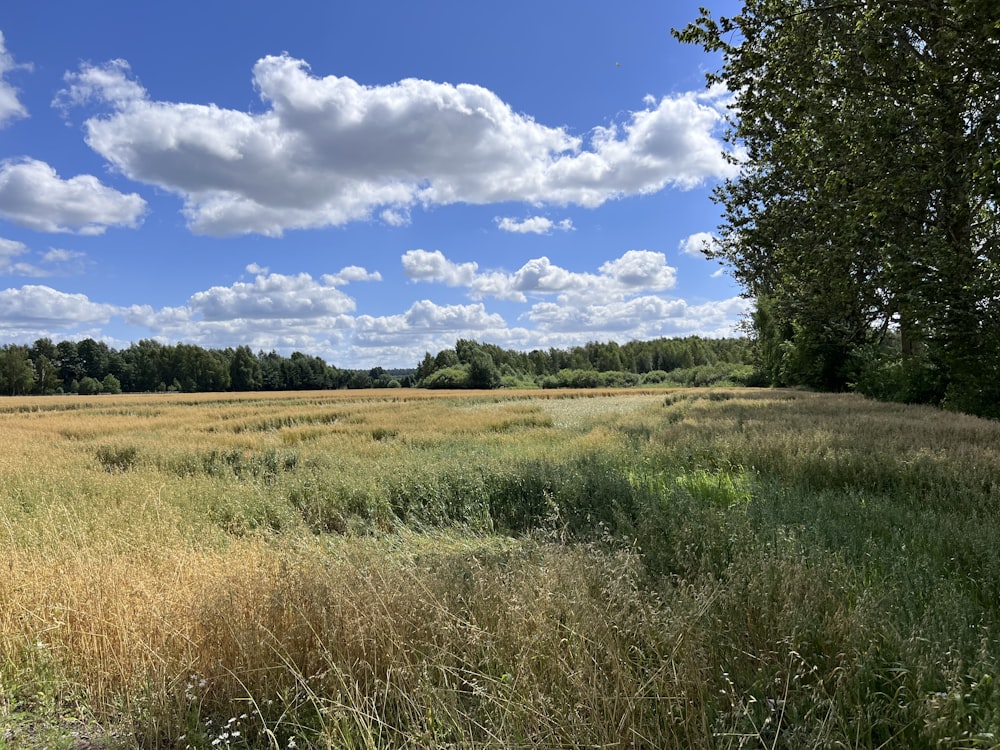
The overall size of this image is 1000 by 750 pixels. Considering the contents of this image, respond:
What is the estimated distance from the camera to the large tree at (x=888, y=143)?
8453 mm

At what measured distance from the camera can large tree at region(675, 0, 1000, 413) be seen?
A: 27.7 feet

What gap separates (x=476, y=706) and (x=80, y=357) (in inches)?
5381

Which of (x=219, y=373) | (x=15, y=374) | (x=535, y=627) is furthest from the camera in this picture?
(x=219, y=373)

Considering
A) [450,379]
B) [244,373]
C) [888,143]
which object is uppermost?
[888,143]

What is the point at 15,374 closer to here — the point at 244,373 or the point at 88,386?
the point at 88,386

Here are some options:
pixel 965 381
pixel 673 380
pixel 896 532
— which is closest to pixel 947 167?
pixel 896 532

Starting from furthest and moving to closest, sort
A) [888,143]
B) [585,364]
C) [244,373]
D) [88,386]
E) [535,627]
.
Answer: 1. [585,364]
2. [244,373]
3. [88,386]
4. [888,143]
5. [535,627]

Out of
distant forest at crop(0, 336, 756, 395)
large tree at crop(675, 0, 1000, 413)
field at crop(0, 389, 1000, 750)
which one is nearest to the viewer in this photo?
Result: field at crop(0, 389, 1000, 750)

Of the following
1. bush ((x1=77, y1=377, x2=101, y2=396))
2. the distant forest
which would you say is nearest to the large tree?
the distant forest

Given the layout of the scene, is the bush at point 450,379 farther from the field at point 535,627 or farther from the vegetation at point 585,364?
the field at point 535,627

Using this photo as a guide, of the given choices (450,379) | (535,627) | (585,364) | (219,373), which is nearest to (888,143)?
(535,627)

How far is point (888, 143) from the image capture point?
31.8ft

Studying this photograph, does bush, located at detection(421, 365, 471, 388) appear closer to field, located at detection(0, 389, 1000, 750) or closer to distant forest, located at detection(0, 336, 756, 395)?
distant forest, located at detection(0, 336, 756, 395)

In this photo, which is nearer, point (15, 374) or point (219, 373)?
point (15, 374)
